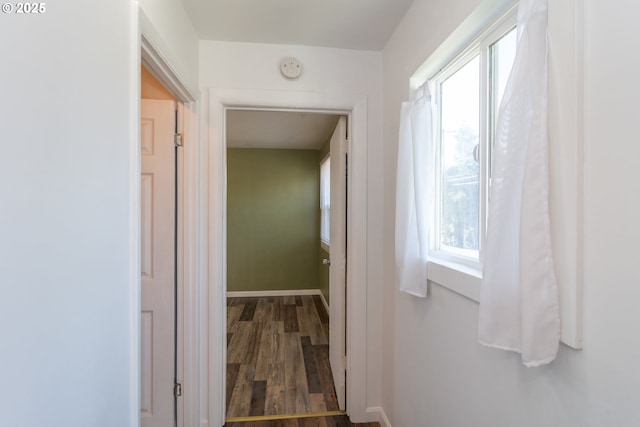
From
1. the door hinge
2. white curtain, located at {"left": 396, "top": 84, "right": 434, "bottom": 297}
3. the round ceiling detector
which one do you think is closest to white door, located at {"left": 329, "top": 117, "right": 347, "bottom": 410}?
the round ceiling detector

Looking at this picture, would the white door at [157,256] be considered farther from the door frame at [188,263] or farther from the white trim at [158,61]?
the white trim at [158,61]

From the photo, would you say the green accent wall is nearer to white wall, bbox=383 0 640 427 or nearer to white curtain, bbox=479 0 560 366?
white wall, bbox=383 0 640 427

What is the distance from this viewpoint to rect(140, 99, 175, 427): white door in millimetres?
1621

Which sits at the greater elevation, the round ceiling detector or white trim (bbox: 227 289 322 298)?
the round ceiling detector

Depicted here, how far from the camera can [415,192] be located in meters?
1.33

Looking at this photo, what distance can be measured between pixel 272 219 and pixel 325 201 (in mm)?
992

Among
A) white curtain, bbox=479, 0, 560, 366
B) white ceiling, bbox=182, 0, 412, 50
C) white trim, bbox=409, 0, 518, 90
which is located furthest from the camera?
white ceiling, bbox=182, 0, 412, 50

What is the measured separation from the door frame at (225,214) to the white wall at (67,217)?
0.79 m

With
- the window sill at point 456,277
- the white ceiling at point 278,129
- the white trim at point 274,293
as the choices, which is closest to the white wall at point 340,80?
the window sill at point 456,277

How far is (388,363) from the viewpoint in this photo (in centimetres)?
179

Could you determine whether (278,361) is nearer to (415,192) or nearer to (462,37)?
(415,192)

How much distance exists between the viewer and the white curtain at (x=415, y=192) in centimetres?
132

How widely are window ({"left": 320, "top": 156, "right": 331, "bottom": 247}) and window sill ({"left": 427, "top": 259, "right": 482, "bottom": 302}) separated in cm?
276

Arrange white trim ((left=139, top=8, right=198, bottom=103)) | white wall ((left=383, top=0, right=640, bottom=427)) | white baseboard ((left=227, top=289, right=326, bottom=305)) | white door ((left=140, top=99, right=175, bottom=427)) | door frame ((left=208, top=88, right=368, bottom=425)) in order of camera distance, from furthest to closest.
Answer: white baseboard ((left=227, top=289, right=326, bottom=305)) → door frame ((left=208, top=88, right=368, bottom=425)) → white door ((left=140, top=99, right=175, bottom=427)) → white trim ((left=139, top=8, right=198, bottom=103)) → white wall ((left=383, top=0, right=640, bottom=427))
